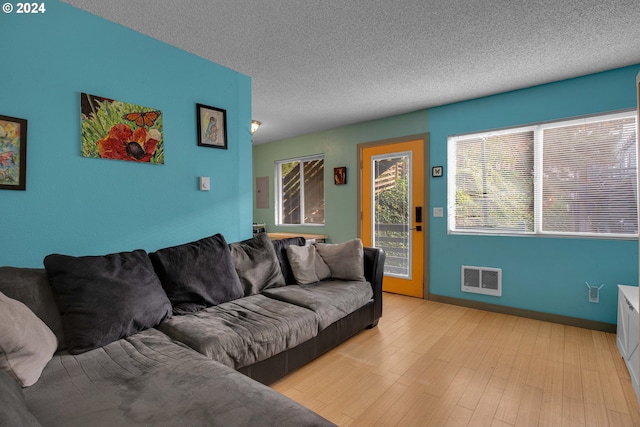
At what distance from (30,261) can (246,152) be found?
1790 mm

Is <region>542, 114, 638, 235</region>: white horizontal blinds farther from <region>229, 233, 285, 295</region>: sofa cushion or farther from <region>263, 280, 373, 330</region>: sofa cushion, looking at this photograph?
<region>229, 233, 285, 295</region>: sofa cushion

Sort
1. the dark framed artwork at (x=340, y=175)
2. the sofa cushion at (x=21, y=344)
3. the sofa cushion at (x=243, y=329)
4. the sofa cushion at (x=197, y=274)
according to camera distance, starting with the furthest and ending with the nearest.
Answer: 1. the dark framed artwork at (x=340, y=175)
2. the sofa cushion at (x=197, y=274)
3. the sofa cushion at (x=243, y=329)
4. the sofa cushion at (x=21, y=344)

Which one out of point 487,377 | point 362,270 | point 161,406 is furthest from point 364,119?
point 161,406

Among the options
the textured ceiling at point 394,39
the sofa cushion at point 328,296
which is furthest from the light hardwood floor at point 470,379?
the textured ceiling at point 394,39

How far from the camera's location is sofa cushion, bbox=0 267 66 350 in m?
1.51

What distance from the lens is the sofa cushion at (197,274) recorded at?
2070mm

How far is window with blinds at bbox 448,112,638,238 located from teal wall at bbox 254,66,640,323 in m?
0.12

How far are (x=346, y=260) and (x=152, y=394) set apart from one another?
6.83 ft

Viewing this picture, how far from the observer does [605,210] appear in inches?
113

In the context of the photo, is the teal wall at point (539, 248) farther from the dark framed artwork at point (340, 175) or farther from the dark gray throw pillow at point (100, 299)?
the dark gray throw pillow at point (100, 299)

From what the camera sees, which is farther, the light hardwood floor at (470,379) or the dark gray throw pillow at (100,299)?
the light hardwood floor at (470,379)

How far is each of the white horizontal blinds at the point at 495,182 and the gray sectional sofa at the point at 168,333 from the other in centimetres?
172

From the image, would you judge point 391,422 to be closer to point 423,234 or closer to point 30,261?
point 30,261

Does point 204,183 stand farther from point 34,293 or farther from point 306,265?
Result: point 34,293
